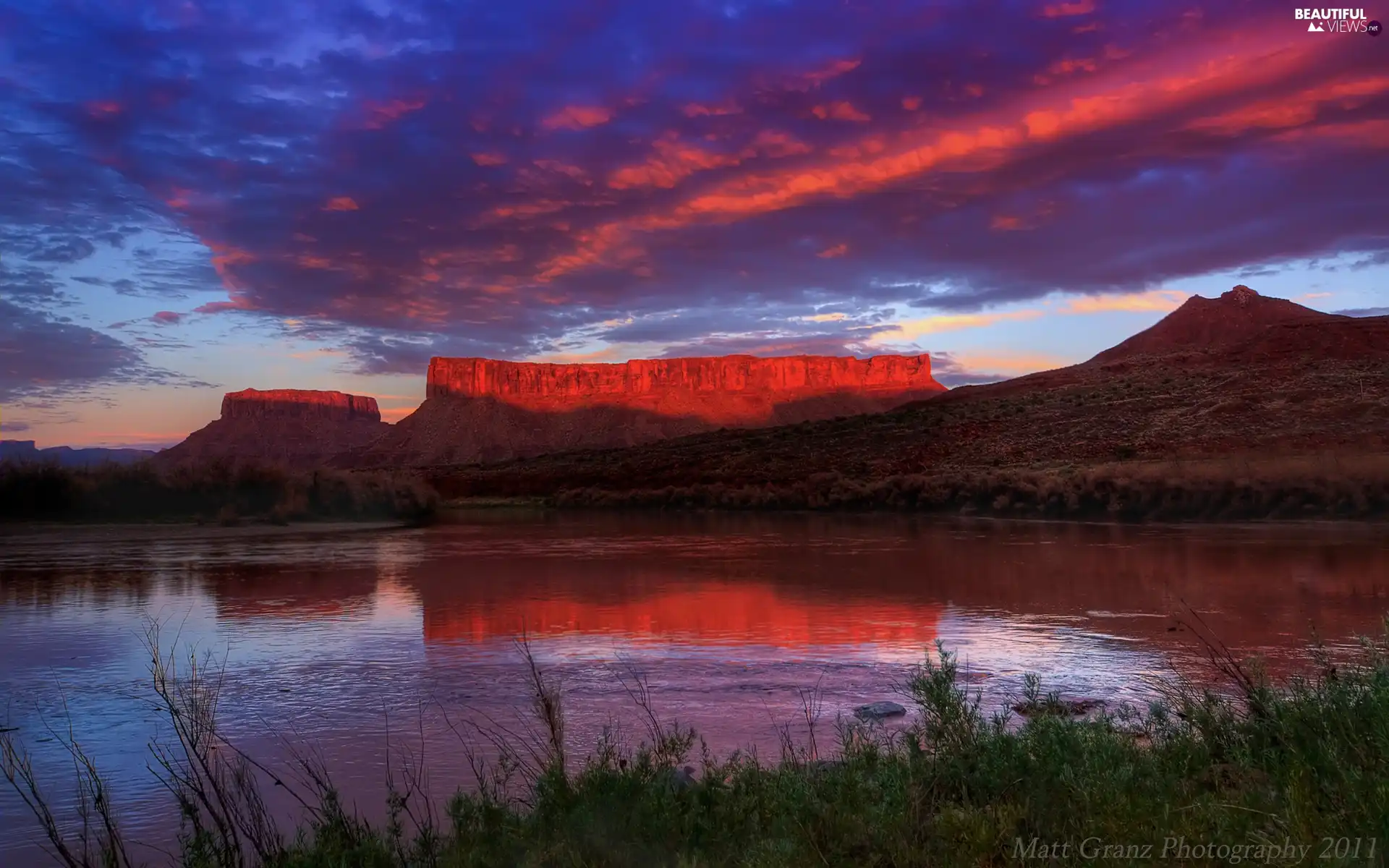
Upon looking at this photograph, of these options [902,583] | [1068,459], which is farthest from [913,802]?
[1068,459]

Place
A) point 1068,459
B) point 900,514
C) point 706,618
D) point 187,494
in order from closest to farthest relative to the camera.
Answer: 1. point 706,618
2. point 187,494
3. point 900,514
4. point 1068,459

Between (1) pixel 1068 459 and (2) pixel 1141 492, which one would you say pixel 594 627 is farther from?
(1) pixel 1068 459

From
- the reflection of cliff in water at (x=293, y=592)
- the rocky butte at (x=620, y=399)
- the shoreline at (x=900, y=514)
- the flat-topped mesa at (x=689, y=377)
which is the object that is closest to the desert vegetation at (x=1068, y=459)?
the shoreline at (x=900, y=514)

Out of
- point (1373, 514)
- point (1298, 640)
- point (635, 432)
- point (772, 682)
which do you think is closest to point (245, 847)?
point (772, 682)

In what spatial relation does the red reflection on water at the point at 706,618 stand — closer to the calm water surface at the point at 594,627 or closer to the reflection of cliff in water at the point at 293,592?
the calm water surface at the point at 594,627

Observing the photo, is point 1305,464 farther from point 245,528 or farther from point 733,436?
point 733,436

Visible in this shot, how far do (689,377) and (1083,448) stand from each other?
104934 millimetres

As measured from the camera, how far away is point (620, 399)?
138 meters

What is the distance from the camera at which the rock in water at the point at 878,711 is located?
22.2ft

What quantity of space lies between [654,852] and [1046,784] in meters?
1.83

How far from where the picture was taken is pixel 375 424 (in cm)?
15488

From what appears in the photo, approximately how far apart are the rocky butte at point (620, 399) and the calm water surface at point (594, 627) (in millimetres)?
98552

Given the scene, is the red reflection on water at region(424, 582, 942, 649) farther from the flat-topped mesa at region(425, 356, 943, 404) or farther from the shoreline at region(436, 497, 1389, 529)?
the flat-topped mesa at region(425, 356, 943, 404)

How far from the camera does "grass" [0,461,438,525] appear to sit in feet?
82.4
